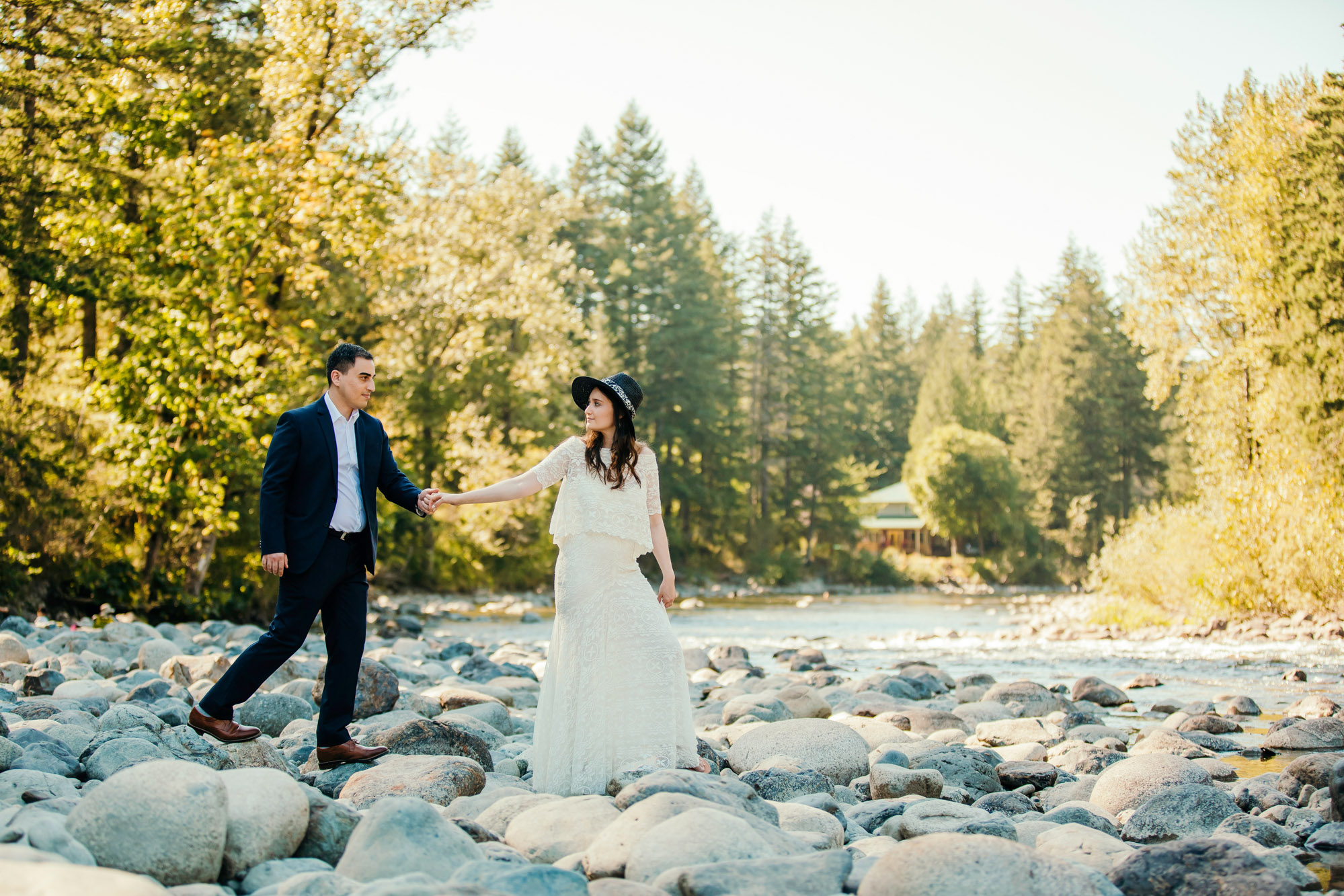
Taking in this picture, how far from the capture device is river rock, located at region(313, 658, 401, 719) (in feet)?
22.8

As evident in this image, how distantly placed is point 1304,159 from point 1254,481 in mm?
5762

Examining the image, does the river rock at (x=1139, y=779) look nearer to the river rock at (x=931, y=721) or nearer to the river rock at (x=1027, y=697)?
the river rock at (x=931, y=721)

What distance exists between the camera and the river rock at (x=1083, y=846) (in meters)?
3.88

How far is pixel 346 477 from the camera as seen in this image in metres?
5.05

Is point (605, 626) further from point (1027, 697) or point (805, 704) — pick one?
point (1027, 697)

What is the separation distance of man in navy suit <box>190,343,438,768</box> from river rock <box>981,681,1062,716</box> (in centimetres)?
616

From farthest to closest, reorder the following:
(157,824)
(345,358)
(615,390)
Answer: (345,358)
(615,390)
(157,824)

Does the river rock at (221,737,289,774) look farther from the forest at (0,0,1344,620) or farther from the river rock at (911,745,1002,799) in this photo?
the forest at (0,0,1344,620)

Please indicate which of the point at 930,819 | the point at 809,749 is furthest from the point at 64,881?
the point at 809,749

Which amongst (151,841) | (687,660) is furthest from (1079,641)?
(151,841)

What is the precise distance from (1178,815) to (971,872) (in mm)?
2327

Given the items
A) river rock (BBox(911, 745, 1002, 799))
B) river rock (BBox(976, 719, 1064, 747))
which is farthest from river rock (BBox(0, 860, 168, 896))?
river rock (BBox(976, 719, 1064, 747))

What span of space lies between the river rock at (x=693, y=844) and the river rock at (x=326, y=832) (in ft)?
3.38

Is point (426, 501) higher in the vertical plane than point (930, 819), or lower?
higher
